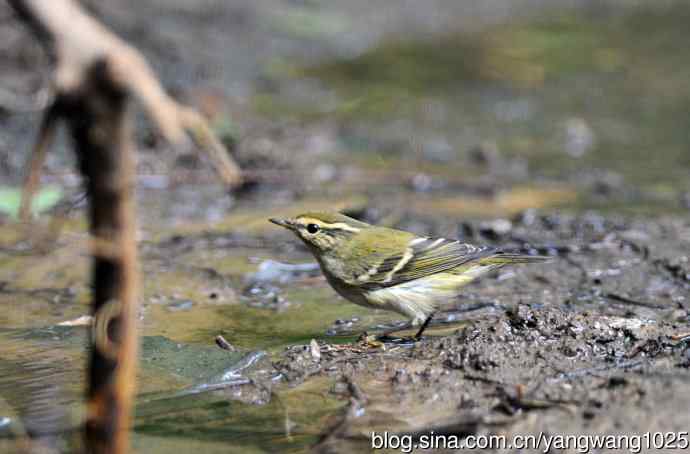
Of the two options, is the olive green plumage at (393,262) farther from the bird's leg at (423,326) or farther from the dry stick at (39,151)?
the dry stick at (39,151)

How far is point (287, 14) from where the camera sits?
16000mm

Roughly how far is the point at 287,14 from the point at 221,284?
408 inches

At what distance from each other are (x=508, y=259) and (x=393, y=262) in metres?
0.73

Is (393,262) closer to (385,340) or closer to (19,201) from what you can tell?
(385,340)

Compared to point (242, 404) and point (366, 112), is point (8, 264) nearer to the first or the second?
point (242, 404)

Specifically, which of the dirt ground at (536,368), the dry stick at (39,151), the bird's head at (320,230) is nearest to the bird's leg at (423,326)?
the dirt ground at (536,368)

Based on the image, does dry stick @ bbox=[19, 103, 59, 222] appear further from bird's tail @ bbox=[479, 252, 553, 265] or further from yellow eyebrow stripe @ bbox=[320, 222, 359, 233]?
bird's tail @ bbox=[479, 252, 553, 265]

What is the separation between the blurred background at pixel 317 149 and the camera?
5453 millimetres

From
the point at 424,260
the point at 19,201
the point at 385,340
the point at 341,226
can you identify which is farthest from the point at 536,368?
the point at 19,201

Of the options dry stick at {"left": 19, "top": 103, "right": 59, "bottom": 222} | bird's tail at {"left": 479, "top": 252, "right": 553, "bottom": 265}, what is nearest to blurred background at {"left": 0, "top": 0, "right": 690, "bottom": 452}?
dry stick at {"left": 19, "top": 103, "right": 59, "bottom": 222}

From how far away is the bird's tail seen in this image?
5938 mm

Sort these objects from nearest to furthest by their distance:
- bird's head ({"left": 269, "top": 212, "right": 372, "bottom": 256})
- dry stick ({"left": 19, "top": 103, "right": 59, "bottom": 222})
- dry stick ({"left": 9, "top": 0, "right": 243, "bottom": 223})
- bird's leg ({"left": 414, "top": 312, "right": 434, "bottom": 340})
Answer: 1. dry stick ({"left": 9, "top": 0, "right": 243, "bottom": 223})
2. dry stick ({"left": 19, "top": 103, "right": 59, "bottom": 222})
3. bird's leg ({"left": 414, "top": 312, "right": 434, "bottom": 340})
4. bird's head ({"left": 269, "top": 212, "right": 372, "bottom": 256})

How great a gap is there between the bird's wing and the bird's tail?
6cm

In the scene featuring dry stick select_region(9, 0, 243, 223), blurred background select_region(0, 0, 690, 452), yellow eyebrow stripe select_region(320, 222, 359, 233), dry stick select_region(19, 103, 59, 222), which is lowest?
blurred background select_region(0, 0, 690, 452)
